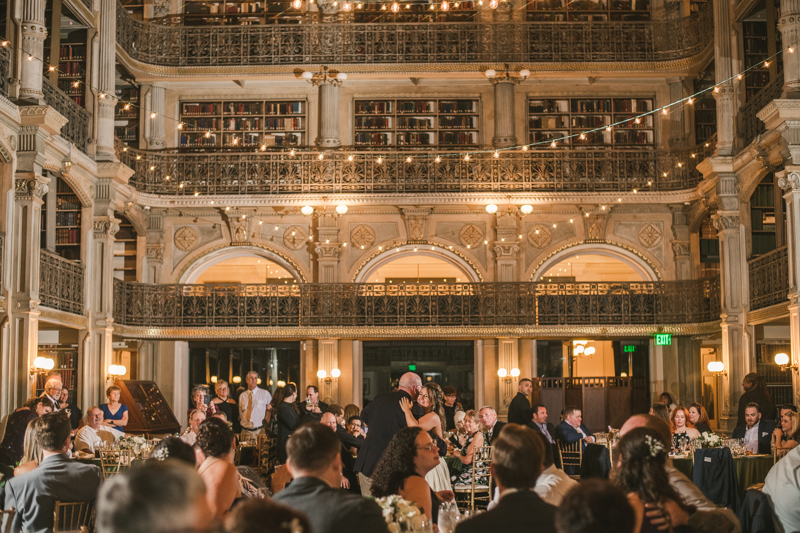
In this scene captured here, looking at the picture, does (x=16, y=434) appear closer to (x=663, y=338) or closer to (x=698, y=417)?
(x=698, y=417)

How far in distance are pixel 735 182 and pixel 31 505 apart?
1199 cm

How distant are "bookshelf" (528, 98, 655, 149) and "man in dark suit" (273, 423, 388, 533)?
14350 millimetres

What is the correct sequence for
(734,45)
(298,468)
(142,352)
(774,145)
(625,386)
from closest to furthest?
(298,468), (774,145), (734,45), (625,386), (142,352)

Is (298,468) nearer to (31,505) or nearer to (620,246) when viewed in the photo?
(31,505)

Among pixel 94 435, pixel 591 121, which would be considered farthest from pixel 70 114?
pixel 591 121

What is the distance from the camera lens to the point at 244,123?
1719 cm

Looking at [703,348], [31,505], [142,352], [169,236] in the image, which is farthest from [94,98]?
[703,348]

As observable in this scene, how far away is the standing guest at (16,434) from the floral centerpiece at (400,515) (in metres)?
5.19

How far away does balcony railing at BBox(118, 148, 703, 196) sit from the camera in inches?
630

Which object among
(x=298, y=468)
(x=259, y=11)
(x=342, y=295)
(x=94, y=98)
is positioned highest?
(x=259, y=11)

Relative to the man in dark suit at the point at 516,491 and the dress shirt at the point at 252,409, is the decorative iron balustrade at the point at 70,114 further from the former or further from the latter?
the man in dark suit at the point at 516,491

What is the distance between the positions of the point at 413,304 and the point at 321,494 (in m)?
12.8

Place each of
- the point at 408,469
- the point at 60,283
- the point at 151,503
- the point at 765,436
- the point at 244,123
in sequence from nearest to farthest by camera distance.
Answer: the point at 151,503, the point at 408,469, the point at 765,436, the point at 60,283, the point at 244,123

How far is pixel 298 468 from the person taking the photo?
3.11m
